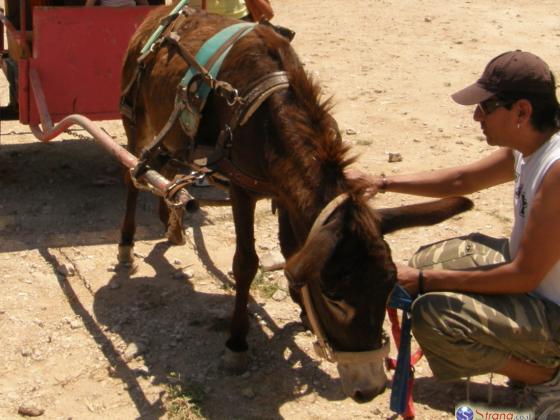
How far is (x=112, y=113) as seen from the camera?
21.7 feet

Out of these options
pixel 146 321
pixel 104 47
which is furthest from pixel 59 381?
pixel 104 47

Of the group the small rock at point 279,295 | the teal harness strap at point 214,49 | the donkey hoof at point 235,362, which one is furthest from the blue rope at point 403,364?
the teal harness strap at point 214,49

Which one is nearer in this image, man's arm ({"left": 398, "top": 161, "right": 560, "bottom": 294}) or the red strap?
man's arm ({"left": 398, "top": 161, "right": 560, "bottom": 294})

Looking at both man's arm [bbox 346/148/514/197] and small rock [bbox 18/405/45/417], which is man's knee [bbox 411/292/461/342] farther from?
small rock [bbox 18/405/45/417]

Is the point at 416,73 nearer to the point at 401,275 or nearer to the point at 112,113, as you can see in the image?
the point at 112,113

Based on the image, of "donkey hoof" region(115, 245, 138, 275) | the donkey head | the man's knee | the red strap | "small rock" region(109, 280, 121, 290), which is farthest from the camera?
"donkey hoof" region(115, 245, 138, 275)

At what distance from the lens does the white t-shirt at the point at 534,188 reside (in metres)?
3.61

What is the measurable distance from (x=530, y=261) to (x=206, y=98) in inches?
80.8

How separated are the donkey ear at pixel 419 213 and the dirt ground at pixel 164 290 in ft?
3.57

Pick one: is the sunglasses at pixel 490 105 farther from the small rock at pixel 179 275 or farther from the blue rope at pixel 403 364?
the small rock at pixel 179 275

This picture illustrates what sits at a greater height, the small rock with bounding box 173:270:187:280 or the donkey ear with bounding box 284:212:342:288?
the donkey ear with bounding box 284:212:342:288

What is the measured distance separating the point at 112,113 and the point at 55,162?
143cm

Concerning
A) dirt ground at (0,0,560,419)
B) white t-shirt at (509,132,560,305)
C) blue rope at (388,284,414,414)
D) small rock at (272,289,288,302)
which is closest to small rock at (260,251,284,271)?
dirt ground at (0,0,560,419)

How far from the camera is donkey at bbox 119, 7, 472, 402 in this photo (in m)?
3.37
